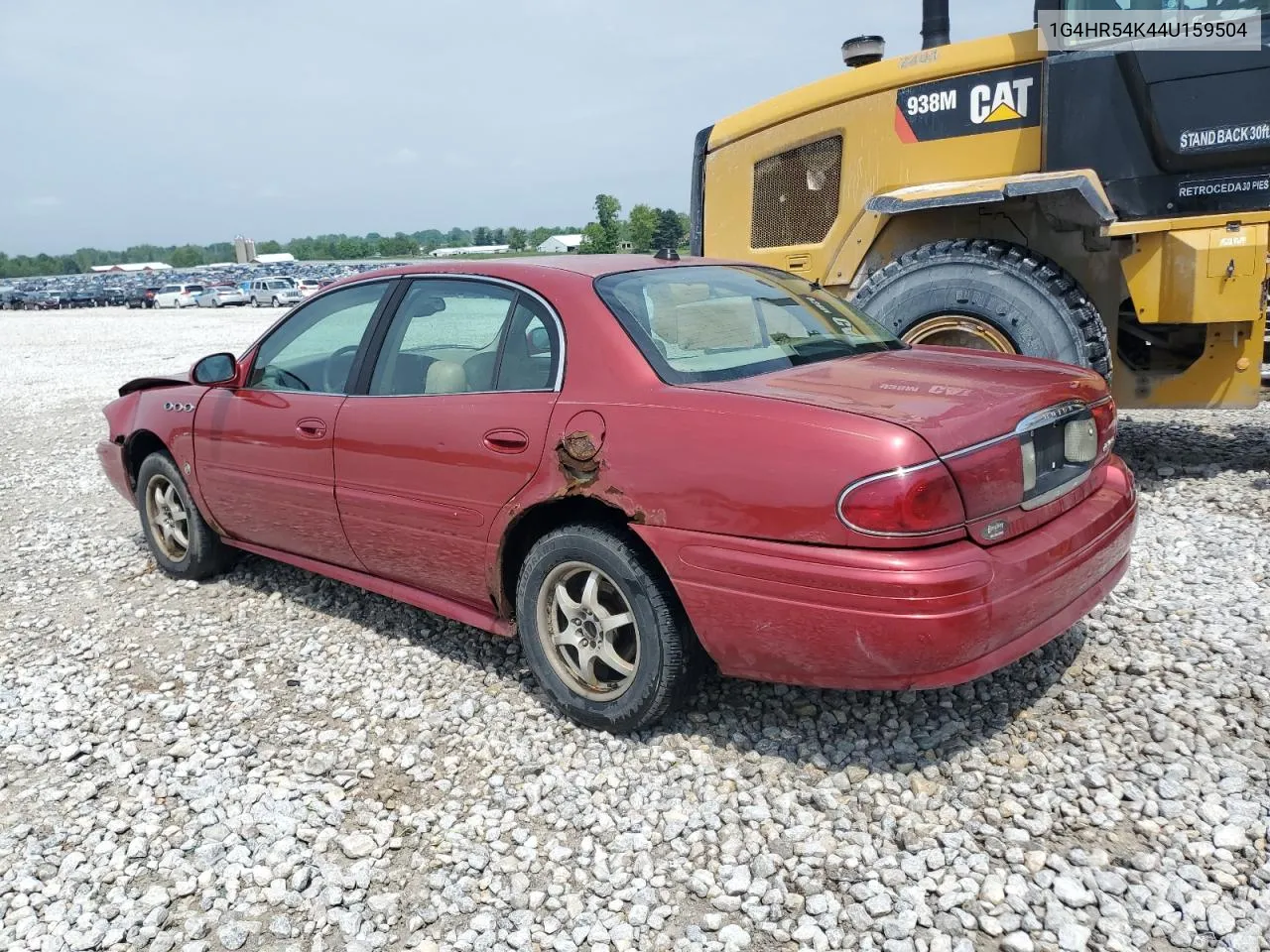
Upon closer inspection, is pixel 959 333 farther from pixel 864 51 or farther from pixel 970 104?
pixel 864 51

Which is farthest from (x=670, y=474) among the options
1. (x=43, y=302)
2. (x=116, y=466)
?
(x=43, y=302)

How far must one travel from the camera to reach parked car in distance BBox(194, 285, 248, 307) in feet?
162

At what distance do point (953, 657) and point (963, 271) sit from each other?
3.60 meters

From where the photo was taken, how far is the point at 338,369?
4199 millimetres

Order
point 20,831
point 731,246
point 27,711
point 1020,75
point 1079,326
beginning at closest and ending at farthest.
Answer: point 20,831 < point 27,711 < point 1079,326 < point 1020,75 < point 731,246

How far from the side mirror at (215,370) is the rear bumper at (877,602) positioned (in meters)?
2.58

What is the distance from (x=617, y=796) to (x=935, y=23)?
5.70m

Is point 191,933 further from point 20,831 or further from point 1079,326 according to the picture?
point 1079,326

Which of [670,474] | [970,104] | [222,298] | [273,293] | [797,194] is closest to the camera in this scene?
[670,474]

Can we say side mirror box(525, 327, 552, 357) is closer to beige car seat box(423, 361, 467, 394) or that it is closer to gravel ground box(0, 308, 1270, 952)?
beige car seat box(423, 361, 467, 394)

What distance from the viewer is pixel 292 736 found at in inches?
138

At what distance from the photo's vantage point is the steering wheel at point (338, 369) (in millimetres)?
4121

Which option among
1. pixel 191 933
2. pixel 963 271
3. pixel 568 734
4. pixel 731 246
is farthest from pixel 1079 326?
pixel 191 933

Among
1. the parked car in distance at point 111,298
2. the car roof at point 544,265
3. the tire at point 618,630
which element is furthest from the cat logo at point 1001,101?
the parked car in distance at point 111,298
